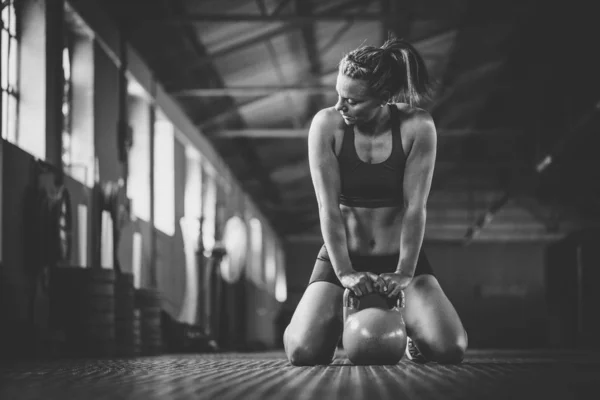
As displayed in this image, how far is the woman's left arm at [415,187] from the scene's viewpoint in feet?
11.6

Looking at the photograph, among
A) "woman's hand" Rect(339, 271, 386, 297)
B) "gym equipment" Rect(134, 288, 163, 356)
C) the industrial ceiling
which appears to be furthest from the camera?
the industrial ceiling

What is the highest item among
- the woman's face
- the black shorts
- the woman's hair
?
the woman's hair

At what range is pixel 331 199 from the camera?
3.60m

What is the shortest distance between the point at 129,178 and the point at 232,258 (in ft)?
10.2

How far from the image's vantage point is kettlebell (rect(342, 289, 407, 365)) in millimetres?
3375

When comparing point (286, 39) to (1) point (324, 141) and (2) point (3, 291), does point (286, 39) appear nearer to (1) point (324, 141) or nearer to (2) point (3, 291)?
(2) point (3, 291)

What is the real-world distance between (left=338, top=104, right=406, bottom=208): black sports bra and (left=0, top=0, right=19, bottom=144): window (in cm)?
377

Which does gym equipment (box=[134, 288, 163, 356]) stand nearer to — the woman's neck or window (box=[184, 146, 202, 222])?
the woman's neck

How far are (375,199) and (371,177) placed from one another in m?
0.10

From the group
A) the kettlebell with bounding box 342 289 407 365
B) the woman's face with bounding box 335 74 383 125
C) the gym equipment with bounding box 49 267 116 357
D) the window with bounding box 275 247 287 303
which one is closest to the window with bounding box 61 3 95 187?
the gym equipment with bounding box 49 267 116 357

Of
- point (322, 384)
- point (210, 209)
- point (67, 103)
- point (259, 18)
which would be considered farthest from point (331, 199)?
point (210, 209)

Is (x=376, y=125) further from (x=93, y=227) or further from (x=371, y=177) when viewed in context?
(x=93, y=227)

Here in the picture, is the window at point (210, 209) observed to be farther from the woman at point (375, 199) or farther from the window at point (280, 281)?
the woman at point (375, 199)

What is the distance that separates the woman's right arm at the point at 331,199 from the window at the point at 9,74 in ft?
12.1
